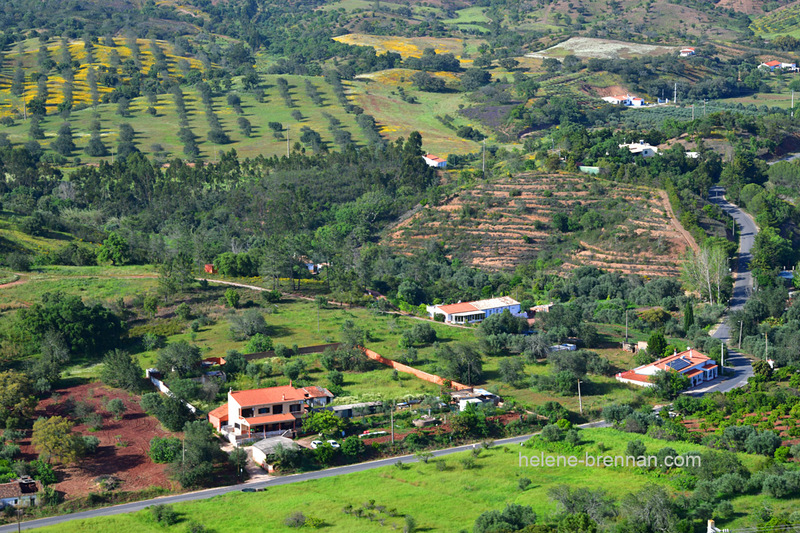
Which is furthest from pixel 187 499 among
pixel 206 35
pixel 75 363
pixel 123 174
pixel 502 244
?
pixel 206 35

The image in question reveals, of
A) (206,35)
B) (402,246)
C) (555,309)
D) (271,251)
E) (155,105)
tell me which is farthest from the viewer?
(206,35)

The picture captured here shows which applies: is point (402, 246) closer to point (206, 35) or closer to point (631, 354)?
point (631, 354)

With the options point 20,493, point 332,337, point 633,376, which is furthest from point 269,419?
point 633,376

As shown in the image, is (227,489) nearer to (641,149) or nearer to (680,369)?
(680,369)

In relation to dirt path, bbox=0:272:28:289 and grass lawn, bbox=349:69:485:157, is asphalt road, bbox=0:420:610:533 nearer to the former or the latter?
dirt path, bbox=0:272:28:289

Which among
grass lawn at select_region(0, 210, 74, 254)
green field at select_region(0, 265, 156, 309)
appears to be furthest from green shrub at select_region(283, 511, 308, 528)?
grass lawn at select_region(0, 210, 74, 254)
